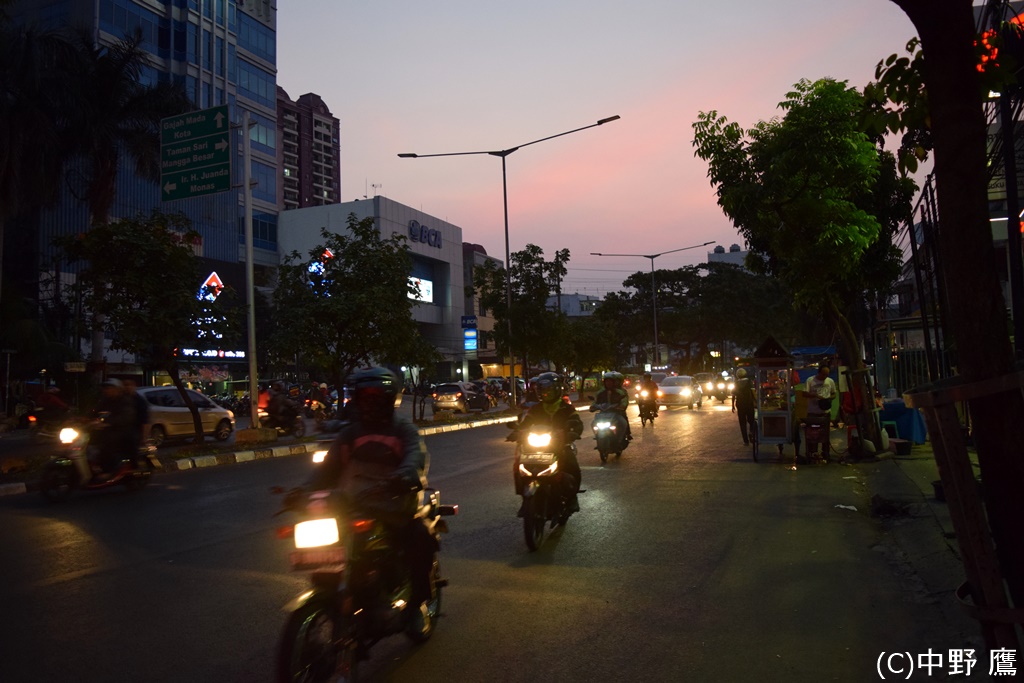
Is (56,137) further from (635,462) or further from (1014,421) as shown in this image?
(1014,421)

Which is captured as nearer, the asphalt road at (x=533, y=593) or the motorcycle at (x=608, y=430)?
the asphalt road at (x=533, y=593)

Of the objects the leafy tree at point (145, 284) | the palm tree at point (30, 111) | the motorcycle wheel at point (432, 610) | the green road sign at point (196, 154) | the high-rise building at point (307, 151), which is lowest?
the motorcycle wheel at point (432, 610)

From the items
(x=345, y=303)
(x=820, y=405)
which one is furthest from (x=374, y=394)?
(x=345, y=303)

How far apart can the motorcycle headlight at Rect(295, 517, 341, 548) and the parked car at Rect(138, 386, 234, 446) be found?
18.9 meters

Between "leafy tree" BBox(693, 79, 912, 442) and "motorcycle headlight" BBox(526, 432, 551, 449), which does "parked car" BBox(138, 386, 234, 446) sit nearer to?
"leafy tree" BBox(693, 79, 912, 442)

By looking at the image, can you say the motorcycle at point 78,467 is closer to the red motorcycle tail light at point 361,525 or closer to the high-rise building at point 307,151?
the red motorcycle tail light at point 361,525

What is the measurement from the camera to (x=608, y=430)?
1535 centimetres

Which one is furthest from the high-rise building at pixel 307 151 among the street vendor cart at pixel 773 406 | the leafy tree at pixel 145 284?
the street vendor cart at pixel 773 406

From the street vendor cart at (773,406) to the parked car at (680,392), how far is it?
21684 mm

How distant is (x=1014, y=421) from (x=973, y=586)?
751 mm

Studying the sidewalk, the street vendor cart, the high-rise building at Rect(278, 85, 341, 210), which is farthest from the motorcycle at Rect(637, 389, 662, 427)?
the high-rise building at Rect(278, 85, 341, 210)

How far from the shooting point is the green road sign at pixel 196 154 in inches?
687

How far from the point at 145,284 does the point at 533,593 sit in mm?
14936

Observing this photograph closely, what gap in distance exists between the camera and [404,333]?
2581cm
